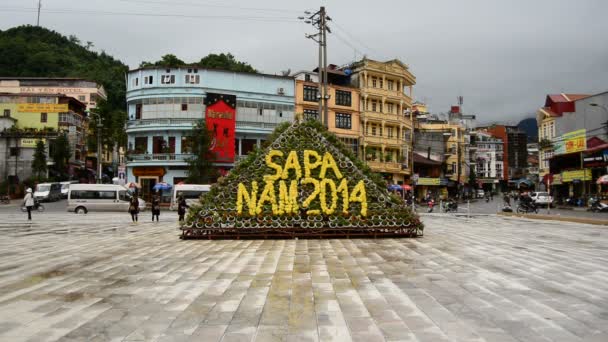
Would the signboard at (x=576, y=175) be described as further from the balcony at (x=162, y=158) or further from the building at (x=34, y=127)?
the building at (x=34, y=127)

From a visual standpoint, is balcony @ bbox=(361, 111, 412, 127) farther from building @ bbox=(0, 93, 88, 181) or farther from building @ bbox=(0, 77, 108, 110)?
building @ bbox=(0, 77, 108, 110)

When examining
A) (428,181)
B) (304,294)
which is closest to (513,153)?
(428,181)

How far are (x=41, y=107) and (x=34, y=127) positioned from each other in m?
2.67

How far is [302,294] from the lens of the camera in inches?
254

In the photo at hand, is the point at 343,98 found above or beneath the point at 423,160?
above

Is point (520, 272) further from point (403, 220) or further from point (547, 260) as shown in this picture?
point (403, 220)

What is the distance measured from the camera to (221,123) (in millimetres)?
42812

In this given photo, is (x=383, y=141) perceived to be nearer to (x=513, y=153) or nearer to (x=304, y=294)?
(x=304, y=294)

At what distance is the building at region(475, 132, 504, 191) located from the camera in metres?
98.9

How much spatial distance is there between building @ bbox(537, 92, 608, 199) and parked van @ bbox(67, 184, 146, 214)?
33.8 m

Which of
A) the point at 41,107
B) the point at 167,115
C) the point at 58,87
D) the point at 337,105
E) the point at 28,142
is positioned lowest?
the point at 28,142

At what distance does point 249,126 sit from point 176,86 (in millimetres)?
7621

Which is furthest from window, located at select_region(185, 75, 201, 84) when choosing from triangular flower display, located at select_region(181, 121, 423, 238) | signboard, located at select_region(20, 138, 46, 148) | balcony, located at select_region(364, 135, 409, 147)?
triangular flower display, located at select_region(181, 121, 423, 238)

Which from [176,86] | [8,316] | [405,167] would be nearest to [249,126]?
[176,86]
